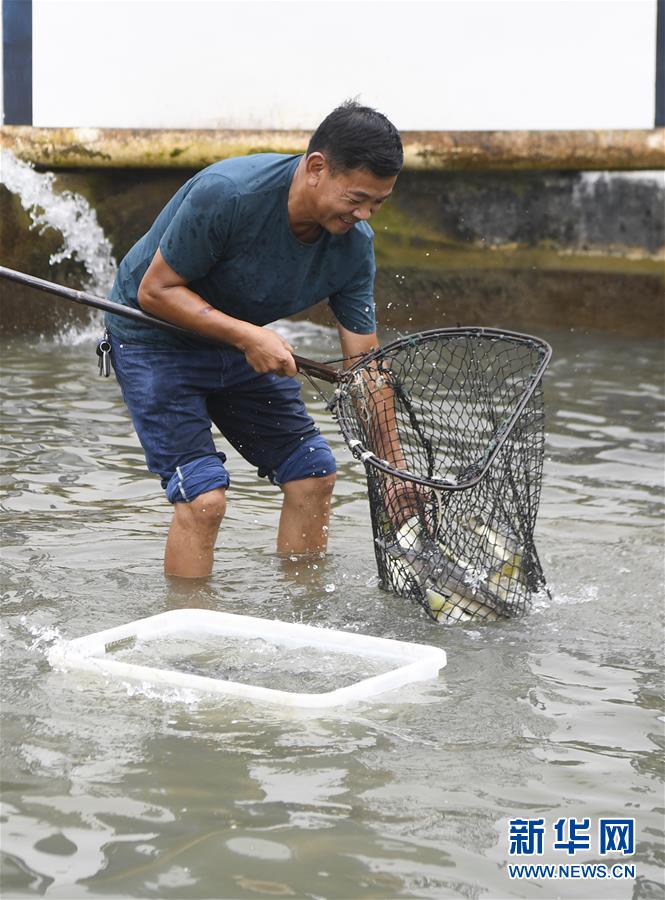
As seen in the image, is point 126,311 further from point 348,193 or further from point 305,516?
point 305,516

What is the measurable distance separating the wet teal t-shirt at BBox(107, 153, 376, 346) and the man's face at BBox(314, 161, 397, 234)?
0.49 feet

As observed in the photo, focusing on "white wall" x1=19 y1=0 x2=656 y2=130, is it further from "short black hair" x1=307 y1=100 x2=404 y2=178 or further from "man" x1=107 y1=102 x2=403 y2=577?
"short black hair" x1=307 y1=100 x2=404 y2=178

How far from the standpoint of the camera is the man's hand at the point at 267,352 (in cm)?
393

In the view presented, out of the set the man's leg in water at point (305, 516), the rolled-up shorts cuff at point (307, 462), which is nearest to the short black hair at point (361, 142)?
the rolled-up shorts cuff at point (307, 462)

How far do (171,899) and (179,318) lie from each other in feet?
6.24

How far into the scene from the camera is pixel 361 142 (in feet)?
12.3

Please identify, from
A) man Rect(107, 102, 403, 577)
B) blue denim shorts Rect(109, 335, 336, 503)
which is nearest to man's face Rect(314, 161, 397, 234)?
man Rect(107, 102, 403, 577)

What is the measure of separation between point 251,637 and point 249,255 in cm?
109

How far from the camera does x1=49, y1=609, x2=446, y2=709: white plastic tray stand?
3.21 metres

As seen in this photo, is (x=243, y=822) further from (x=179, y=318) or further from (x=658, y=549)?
(x=658, y=549)

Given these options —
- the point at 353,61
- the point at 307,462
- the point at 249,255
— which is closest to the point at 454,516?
the point at 307,462

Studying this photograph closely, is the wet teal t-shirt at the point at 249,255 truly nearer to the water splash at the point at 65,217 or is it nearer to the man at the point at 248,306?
the man at the point at 248,306

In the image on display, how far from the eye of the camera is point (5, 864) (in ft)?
8.35

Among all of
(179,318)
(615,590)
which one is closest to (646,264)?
(615,590)
